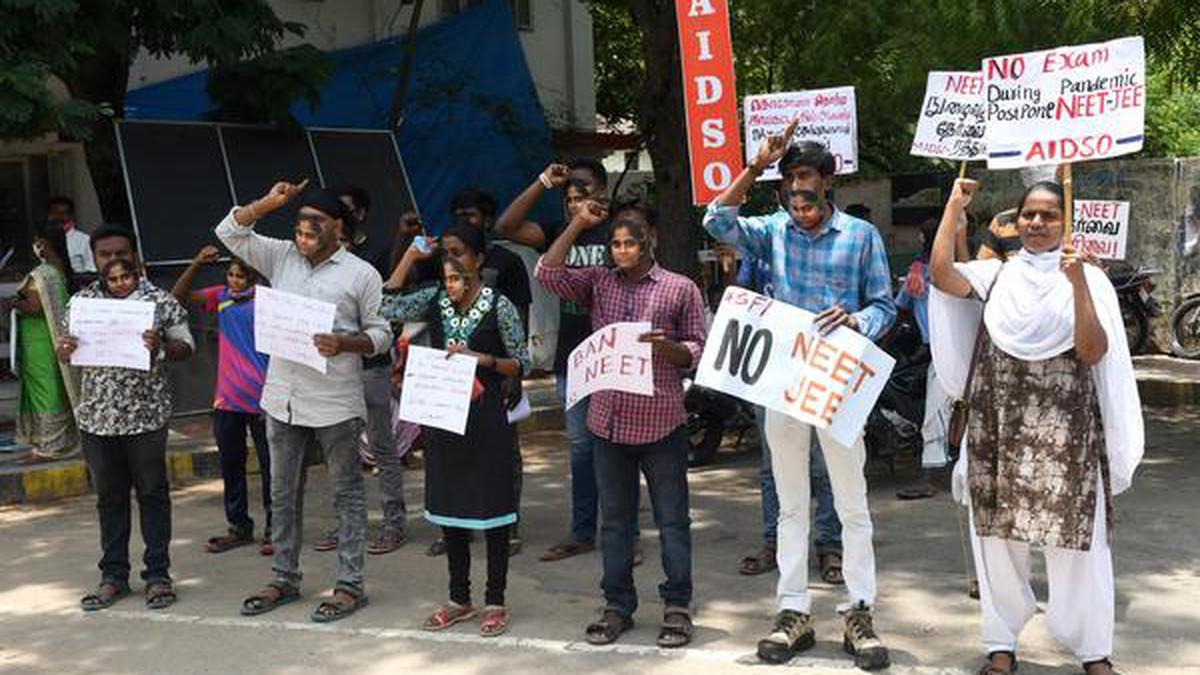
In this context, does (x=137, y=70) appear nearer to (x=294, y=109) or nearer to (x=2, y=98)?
(x=294, y=109)

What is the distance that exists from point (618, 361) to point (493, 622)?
1249 millimetres

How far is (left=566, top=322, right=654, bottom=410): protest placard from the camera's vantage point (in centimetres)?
543

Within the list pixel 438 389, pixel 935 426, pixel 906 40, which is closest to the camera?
pixel 438 389

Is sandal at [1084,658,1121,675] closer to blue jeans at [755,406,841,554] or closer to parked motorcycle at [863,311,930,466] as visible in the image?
blue jeans at [755,406,841,554]

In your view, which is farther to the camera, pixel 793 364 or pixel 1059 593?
pixel 793 364

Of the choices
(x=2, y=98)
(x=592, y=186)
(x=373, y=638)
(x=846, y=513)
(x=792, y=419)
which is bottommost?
(x=373, y=638)

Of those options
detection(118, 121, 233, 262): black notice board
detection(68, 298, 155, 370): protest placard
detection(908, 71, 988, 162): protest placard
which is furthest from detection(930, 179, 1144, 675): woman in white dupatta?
detection(118, 121, 233, 262): black notice board

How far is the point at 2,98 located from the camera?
9.52m

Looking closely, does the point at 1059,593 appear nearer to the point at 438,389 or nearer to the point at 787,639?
the point at 787,639

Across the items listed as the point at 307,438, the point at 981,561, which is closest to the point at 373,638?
the point at 307,438

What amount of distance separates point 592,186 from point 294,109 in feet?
31.1

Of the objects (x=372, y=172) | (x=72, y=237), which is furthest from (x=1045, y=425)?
(x=372, y=172)

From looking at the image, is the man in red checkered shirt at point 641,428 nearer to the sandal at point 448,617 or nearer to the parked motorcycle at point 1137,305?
the sandal at point 448,617

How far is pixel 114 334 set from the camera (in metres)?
6.31
